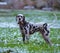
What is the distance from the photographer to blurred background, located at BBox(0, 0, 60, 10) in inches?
1374

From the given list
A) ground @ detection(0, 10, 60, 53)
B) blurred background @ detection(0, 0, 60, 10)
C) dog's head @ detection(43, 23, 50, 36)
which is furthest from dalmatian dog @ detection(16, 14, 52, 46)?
blurred background @ detection(0, 0, 60, 10)

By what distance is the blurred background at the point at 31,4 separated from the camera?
34906mm

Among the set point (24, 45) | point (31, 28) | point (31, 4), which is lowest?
point (31, 4)

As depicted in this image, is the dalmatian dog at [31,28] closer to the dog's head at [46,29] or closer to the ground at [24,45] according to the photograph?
the dog's head at [46,29]

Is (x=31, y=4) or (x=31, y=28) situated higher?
(x=31, y=28)

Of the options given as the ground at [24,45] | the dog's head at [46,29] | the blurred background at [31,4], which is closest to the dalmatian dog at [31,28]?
the dog's head at [46,29]

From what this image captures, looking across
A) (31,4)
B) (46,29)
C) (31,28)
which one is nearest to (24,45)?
(31,28)

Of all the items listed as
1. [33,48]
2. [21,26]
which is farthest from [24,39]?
[33,48]

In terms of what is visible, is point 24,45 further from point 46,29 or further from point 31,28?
point 46,29

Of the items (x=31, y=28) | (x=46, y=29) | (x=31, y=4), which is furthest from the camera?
(x=31, y=4)

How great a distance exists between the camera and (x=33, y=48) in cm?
968

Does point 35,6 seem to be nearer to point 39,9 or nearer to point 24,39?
point 39,9

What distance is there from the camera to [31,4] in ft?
117

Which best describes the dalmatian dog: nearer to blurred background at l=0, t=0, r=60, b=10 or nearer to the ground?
the ground
